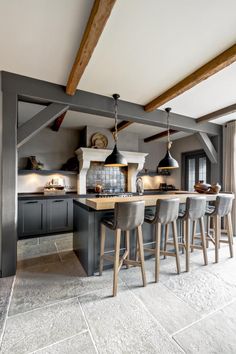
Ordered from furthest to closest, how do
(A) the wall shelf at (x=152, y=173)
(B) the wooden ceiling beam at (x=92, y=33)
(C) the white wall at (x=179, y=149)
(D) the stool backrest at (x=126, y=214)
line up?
(A) the wall shelf at (x=152, y=173) → (C) the white wall at (x=179, y=149) → (D) the stool backrest at (x=126, y=214) → (B) the wooden ceiling beam at (x=92, y=33)

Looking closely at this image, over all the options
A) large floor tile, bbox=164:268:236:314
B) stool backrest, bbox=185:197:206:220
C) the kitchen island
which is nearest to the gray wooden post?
the kitchen island

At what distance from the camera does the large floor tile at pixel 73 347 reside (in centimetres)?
133

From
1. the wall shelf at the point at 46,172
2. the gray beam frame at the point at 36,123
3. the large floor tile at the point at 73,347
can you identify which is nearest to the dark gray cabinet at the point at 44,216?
the wall shelf at the point at 46,172

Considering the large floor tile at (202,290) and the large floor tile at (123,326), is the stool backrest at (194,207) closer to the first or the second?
the large floor tile at (202,290)

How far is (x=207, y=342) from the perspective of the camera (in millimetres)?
1432

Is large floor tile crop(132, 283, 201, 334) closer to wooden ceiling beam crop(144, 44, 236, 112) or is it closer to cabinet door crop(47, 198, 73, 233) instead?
cabinet door crop(47, 198, 73, 233)

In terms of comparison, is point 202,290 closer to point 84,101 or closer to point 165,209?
point 165,209

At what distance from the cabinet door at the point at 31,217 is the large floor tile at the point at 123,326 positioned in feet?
8.15

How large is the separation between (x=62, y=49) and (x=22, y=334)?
2.85m

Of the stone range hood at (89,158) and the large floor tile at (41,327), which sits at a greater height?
the stone range hood at (89,158)

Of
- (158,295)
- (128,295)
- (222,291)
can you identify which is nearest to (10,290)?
(128,295)

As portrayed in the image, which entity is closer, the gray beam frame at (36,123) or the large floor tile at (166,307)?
the large floor tile at (166,307)

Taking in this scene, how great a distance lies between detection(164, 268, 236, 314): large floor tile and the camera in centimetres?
188

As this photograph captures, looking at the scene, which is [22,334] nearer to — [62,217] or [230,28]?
[62,217]
